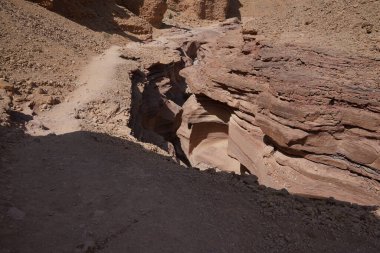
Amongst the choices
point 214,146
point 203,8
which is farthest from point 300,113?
point 203,8

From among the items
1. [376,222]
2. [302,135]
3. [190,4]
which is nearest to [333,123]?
[302,135]

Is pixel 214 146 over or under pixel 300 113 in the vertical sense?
under

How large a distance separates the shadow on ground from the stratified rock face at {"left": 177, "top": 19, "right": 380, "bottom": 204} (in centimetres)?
163

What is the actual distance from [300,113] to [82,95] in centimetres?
735

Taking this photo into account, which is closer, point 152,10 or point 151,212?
point 151,212

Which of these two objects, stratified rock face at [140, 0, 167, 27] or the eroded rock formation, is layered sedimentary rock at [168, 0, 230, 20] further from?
the eroded rock formation

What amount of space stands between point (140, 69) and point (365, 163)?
1138 centimetres

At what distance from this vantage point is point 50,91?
36.7 ft

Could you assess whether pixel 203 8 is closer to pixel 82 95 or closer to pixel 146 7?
pixel 146 7

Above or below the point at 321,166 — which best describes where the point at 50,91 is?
below

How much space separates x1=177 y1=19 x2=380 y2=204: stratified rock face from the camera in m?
6.94

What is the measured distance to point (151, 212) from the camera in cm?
531

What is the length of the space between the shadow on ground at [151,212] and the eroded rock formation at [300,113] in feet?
5.66

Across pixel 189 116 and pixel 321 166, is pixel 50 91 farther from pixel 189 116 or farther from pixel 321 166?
pixel 321 166
